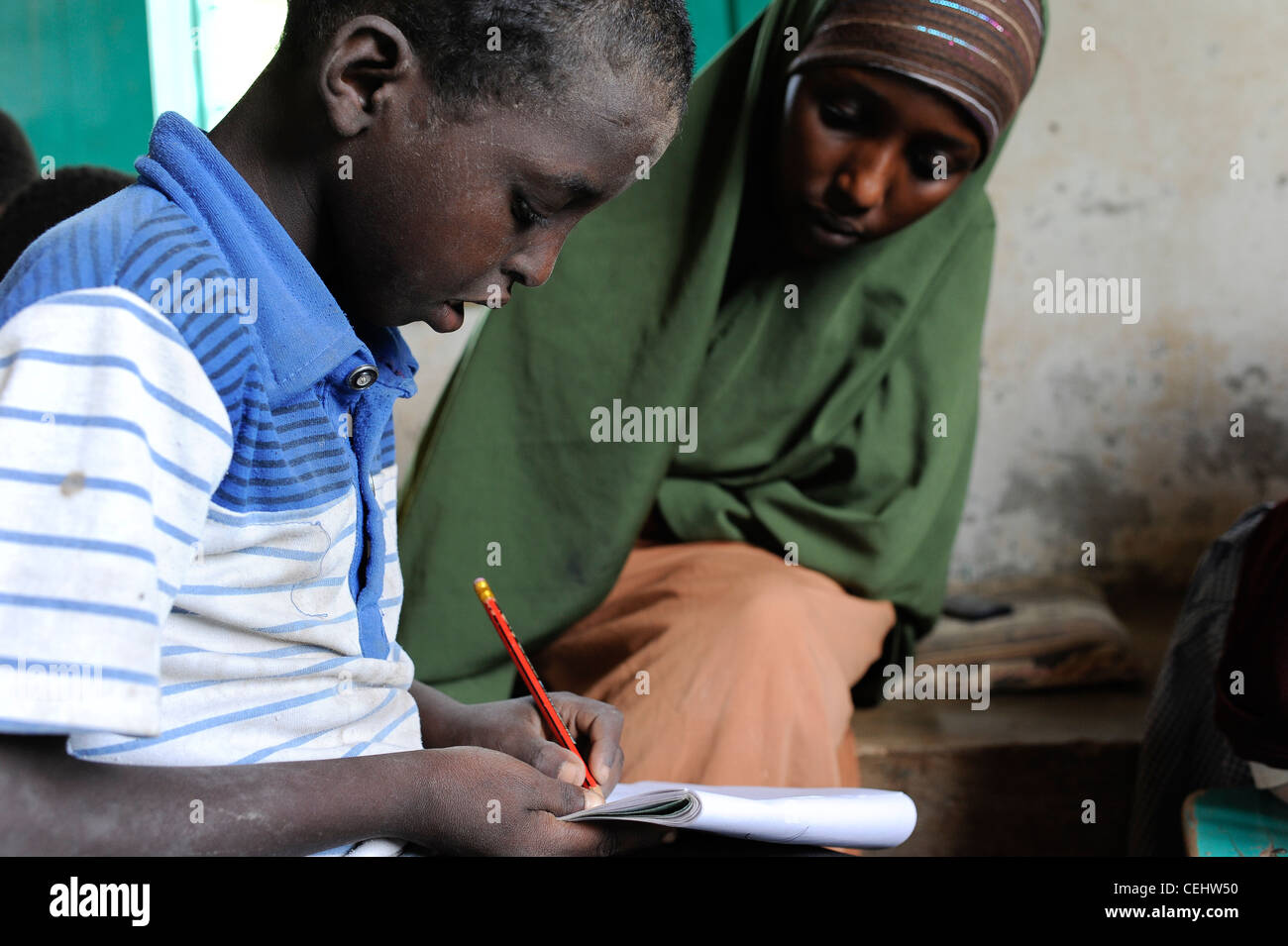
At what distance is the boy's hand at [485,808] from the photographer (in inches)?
27.0

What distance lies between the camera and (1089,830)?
186cm

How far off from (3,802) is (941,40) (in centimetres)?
134

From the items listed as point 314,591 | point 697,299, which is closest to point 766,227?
point 697,299

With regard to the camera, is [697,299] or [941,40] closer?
Answer: [941,40]

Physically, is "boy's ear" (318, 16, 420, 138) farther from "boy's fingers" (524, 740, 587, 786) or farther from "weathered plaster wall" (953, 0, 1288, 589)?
"weathered plaster wall" (953, 0, 1288, 589)

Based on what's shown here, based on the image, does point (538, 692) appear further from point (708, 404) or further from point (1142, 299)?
point (1142, 299)

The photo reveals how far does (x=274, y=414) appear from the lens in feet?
2.23

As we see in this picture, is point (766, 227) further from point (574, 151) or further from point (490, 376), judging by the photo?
point (574, 151)

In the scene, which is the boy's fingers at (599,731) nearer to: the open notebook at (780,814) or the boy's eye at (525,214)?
the open notebook at (780,814)

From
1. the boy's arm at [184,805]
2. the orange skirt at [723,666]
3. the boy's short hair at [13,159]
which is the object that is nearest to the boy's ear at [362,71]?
the boy's arm at [184,805]

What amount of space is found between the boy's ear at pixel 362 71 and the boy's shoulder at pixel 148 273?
0.12 metres

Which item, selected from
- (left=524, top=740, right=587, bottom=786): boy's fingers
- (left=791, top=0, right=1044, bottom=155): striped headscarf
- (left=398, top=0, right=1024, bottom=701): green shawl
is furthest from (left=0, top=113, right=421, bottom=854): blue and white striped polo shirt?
(left=791, top=0, right=1044, bottom=155): striped headscarf
